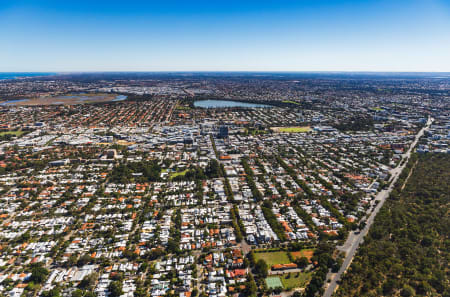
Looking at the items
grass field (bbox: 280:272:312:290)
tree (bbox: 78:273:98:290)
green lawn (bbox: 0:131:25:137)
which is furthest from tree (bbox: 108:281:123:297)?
green lawn (bbox: 0:131:25:137)

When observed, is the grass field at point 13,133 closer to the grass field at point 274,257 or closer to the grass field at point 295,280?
the grass field at point 274,257

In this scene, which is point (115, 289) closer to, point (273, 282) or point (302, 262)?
point (273, 282)

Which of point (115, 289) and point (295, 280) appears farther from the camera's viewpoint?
point (295, 280)

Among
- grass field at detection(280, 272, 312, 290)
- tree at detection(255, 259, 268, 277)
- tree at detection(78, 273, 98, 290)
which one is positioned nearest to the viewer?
tree at detection(78, 273, 98, 290)

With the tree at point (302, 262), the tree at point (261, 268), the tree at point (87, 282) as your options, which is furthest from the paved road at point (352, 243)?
the tree at point (87, 282)

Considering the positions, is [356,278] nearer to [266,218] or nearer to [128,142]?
[266,218]

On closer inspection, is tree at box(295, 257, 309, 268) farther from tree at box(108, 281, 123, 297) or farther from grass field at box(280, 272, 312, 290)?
tree at box(108, 281, 123, 297)

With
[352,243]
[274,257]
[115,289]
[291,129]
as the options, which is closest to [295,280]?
[274,257]
